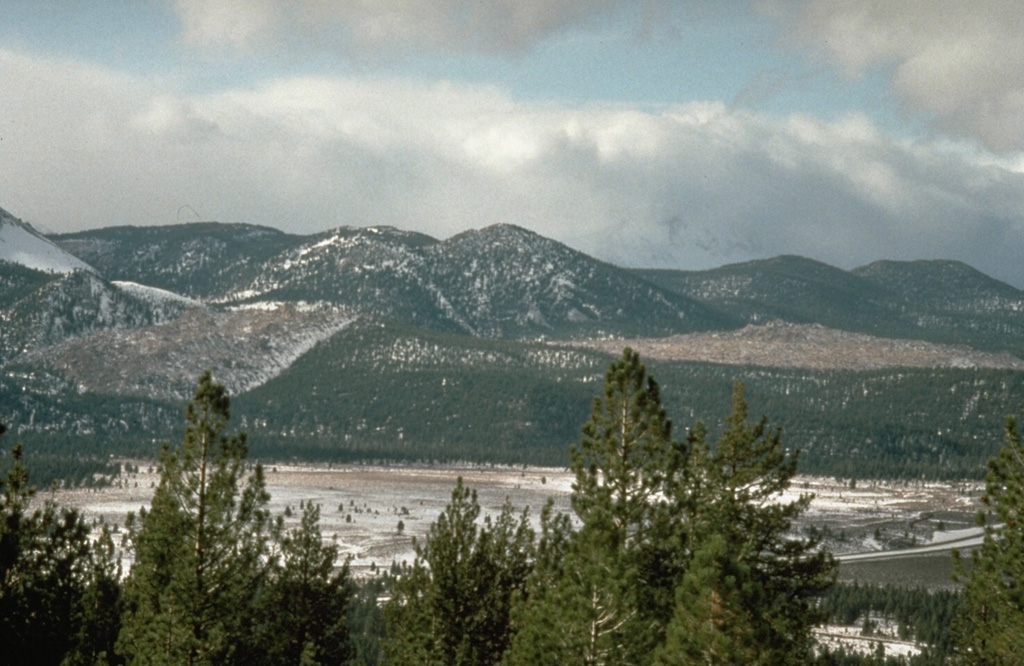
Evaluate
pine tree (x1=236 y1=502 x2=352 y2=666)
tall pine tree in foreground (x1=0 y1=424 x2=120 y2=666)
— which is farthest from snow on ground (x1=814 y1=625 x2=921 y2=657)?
tall pine tree in foreground (x1=0 y1=424 x2=120 y2=666)

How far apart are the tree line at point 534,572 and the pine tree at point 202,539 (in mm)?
66

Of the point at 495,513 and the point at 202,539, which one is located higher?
the point at 202,539

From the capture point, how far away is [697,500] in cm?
4050

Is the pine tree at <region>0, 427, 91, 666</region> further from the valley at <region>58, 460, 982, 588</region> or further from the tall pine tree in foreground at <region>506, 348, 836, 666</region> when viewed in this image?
the valley at <region>58, 460, 982, 588</region>

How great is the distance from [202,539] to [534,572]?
38.8 ft

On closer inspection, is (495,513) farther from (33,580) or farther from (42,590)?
(33,580)

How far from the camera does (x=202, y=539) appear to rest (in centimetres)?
4294

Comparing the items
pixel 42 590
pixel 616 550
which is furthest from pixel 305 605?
pixel 616 550

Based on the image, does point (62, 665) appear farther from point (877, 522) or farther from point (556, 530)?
point (877, 522)

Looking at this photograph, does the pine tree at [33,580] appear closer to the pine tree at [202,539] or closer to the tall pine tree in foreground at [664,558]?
the pine tree at [202,539]

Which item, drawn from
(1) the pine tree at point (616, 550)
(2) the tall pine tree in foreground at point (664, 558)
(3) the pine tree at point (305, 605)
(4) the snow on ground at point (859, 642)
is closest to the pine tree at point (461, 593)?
(3) the pine tree at point (305, 605)

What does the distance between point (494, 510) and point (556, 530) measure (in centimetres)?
12828

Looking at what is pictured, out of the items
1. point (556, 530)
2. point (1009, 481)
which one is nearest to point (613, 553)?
point (556, 530)

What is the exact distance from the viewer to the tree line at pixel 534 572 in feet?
114
